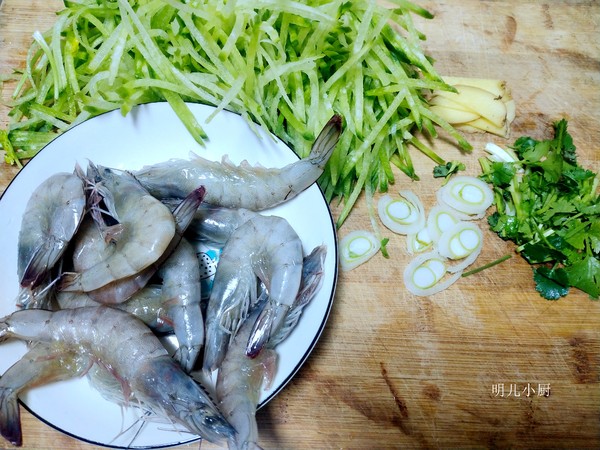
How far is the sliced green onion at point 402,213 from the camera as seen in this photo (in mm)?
2404

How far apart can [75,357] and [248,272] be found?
0.62m

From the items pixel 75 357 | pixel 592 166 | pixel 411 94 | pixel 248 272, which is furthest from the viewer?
pixel 592 166

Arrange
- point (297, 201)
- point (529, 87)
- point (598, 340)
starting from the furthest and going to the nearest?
point (529, 87)
point (598, 340)
point (297, 201)

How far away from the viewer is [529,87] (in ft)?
9.08

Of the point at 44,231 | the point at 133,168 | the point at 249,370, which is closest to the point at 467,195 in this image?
the point at 249,370

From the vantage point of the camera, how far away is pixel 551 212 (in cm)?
238

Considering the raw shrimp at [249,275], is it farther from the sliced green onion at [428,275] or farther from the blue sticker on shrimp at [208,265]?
the sliced green onion at [428,275]

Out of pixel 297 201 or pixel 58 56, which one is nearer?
pixel 297 201

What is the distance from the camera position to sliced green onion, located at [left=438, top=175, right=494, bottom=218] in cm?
244

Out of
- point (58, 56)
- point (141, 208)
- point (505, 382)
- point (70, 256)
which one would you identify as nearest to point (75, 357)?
point (70, 256)

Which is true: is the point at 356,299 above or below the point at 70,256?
below

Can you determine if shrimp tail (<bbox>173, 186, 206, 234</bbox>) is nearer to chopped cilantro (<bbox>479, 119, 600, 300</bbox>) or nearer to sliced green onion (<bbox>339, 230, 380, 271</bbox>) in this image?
sliced green onion (<bbox>339, 230, 380, 271</bbox>)

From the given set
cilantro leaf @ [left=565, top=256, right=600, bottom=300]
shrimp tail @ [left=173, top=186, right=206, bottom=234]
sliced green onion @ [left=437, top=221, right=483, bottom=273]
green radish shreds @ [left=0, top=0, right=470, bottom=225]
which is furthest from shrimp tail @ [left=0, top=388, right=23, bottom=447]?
cilantro leaf @ [left=565, top=256, right=600, bottom=300]

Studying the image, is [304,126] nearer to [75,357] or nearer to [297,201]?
[297,201]
